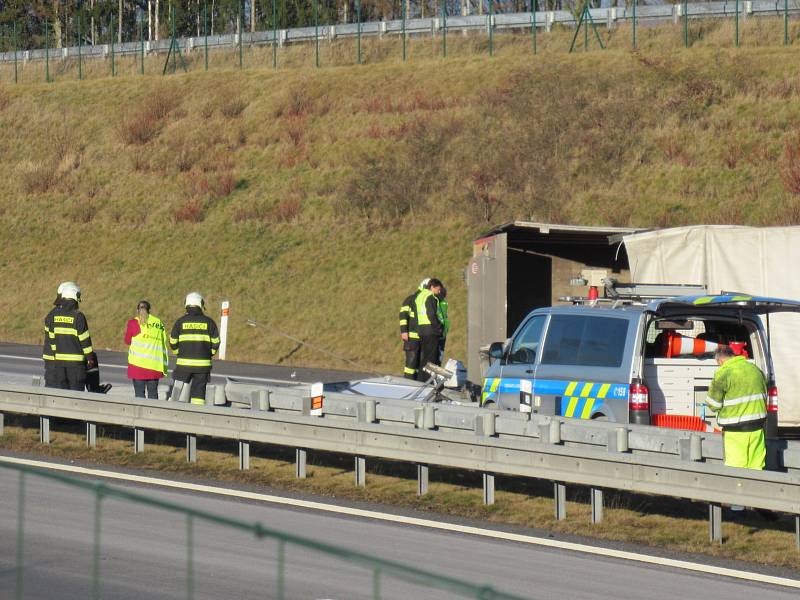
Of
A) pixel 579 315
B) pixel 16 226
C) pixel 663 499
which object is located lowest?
pixel 663 499

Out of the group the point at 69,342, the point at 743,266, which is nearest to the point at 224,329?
the point at 69,342

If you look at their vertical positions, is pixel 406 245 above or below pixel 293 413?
above

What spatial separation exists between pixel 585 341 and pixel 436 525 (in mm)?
2440

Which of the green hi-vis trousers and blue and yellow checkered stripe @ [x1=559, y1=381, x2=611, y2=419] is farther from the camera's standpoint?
blue and yellow checkered stripe @ [x1=559, y1=381, x2=611, y2=419]

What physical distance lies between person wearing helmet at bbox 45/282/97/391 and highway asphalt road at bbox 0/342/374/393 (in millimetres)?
7178

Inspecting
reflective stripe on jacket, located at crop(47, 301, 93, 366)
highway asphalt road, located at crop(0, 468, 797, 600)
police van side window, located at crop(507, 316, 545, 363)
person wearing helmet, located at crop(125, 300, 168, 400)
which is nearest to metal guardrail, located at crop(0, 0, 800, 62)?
person wearing helmet, located at crop(125, 300, 168, 400)

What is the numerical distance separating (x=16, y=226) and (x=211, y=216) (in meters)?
7.14

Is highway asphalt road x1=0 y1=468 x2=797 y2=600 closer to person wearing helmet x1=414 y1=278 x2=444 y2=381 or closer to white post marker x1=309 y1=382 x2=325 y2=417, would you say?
white post marker x1=309 y1=382 x2=325 y2=417

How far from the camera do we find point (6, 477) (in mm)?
5652

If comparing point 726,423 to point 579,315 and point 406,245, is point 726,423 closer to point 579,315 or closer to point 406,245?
point 579,315

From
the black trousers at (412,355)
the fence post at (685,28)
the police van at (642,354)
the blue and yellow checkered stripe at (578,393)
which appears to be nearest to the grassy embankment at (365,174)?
the fence post at (685,28)

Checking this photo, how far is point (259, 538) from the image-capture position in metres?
4.40

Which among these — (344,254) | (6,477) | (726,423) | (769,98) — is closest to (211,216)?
(344,254)

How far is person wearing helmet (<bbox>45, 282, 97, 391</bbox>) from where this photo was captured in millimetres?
13984
